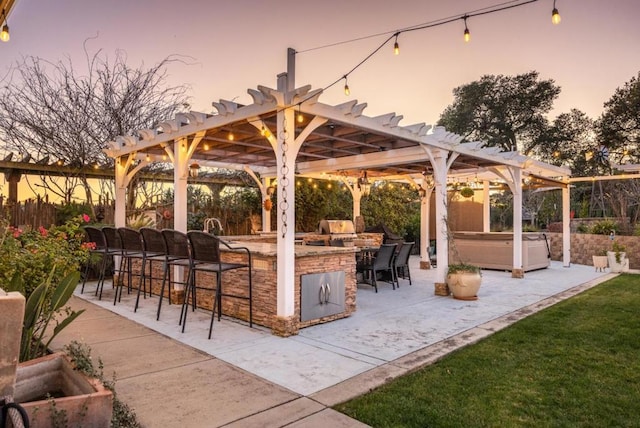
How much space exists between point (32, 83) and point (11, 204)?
10.6ft

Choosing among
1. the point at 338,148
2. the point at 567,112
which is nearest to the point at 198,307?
the point at 338,148

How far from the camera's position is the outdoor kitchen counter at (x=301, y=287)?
16.3 ft

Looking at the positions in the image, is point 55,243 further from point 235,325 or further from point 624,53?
point 624,53

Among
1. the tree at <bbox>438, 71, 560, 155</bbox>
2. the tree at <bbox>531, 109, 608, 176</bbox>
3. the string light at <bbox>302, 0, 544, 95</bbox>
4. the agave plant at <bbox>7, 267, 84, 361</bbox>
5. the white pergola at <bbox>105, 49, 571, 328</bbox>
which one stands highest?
the tree at <bbox>438, 71, 560, 155</bbox>

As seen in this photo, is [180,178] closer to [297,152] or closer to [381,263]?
[297,152]

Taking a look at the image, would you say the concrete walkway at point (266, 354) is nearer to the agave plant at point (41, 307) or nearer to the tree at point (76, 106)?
the agave plant at point (41, 307)

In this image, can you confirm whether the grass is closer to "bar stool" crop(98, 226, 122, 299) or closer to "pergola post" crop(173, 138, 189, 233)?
"pergola post" crop(173, 138, 189, 233)

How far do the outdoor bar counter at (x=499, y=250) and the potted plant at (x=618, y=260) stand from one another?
1.47 m

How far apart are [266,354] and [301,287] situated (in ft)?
3.71

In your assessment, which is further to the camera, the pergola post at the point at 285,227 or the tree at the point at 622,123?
the tree at the point at 622,123

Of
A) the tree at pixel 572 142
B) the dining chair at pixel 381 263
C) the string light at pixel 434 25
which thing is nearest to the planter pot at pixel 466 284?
the dining chair at pixel 381 263

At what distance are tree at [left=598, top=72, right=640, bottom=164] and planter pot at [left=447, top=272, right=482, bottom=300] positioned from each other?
1603 cm

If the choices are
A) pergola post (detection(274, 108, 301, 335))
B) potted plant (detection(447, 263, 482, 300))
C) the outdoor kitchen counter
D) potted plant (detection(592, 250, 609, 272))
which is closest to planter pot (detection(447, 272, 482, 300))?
potted plant (detection(447, 263, 482, 300))

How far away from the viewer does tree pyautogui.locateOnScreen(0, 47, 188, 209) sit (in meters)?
9.59
